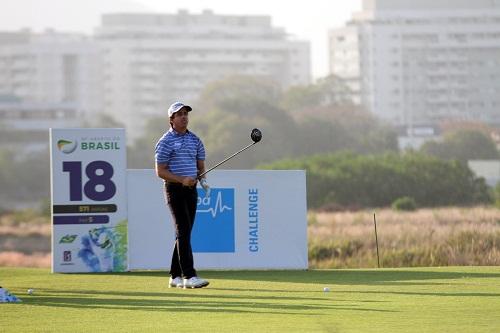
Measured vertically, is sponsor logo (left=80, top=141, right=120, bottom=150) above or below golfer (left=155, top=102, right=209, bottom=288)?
above

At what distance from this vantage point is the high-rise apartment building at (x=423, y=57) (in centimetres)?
16350

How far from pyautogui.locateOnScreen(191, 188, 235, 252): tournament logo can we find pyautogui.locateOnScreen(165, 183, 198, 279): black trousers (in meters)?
3.05

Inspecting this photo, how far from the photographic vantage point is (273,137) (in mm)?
110375

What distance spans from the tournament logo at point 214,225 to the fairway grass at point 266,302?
1.26ft

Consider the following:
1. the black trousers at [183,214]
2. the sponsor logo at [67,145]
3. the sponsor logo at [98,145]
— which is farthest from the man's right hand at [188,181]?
the sponsor logo at [67,145]

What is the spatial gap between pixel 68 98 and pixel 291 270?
7064 inches

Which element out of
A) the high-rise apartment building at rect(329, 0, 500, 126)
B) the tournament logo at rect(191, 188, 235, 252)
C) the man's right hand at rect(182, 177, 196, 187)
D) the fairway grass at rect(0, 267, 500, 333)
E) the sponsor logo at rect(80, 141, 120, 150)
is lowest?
the fairway grass at rect(0, 267, 500, 333)

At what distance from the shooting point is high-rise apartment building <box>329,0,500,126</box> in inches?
6437

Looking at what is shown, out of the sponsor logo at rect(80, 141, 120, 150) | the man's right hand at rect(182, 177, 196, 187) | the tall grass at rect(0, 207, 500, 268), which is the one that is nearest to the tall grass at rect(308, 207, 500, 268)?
the tall grass at rect(0, 207, 500, 268)

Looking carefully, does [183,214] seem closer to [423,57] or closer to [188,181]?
[188,181]

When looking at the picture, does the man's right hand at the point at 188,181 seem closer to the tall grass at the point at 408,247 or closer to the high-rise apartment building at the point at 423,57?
the tall grass at the point at 408,247

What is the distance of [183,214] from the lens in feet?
47.1

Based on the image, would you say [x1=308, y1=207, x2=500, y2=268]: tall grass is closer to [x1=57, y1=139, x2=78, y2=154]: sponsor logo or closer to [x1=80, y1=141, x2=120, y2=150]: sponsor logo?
[x1=80, y1=141, x2=120, y2=150]: sponsor logo

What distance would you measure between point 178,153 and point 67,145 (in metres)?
3.45
